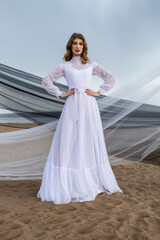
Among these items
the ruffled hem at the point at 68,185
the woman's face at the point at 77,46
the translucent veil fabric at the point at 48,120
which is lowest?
the ruffled hem at the point at 68,185

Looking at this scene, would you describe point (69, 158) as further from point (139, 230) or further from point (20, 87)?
point (20, 87)

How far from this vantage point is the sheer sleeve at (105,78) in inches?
103

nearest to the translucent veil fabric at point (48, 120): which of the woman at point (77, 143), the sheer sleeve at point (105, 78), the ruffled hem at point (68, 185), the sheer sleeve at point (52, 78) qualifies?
the sheer sleeve at point (105, 78)

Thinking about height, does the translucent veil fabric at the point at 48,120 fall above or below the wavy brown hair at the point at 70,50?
below

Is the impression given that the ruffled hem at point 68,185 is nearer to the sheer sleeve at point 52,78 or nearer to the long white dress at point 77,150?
the long white dress at point 77,150

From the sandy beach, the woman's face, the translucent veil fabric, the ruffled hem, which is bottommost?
the sandy beach

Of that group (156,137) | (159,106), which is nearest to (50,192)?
(156,137)

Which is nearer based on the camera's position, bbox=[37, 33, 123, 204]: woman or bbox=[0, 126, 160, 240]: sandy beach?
bbox=[0, 126, 160, 240]: sandy beach

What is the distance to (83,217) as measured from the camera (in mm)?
1953

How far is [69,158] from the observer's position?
2400 mm

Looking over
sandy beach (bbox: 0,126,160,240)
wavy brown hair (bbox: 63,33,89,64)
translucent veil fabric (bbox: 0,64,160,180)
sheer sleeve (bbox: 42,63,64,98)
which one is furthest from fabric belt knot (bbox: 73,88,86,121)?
sandy beach (bbox: 0,126,160,240)

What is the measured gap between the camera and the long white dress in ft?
7.63

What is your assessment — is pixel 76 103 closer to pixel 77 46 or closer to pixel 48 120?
pixel 77 46

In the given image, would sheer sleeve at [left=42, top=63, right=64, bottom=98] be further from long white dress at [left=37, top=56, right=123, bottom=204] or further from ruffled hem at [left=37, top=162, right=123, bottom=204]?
ruffled hem at [left=37, top=162, right=123, bottom=204]
